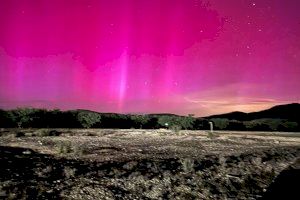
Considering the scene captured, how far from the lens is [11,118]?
4375 centimetres

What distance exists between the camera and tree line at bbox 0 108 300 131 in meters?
44.4

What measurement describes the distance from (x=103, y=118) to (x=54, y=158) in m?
32.5

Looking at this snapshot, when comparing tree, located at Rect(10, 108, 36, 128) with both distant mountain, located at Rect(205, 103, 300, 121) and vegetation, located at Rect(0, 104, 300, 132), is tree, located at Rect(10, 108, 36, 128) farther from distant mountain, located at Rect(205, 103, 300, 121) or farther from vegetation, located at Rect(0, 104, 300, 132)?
distant mountain, located at Rect(205, 103, 300, 121)

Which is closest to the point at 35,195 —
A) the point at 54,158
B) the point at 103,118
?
the point at 54,158

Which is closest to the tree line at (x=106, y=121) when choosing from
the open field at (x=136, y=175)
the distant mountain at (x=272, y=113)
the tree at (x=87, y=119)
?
the tree at (x=87, y=119)

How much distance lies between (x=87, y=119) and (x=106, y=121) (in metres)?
4.02

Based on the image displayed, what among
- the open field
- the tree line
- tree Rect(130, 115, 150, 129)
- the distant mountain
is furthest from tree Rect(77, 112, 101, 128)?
the distant mountain

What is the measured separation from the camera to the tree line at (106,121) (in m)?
44.4

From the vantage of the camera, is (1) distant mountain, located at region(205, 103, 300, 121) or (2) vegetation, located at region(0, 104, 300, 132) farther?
(1) distant mountain, located at region(205, 103, 300, 121)

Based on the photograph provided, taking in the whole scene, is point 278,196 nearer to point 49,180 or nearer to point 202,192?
point 202,192

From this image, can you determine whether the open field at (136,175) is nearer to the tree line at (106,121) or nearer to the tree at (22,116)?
the tree at (22,116)

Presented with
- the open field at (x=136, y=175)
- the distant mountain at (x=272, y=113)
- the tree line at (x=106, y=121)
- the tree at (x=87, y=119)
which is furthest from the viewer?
the distant mountain at (x=272, y=113)

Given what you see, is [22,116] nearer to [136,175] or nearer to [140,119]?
[140,119]

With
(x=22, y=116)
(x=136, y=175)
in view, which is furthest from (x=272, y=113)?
(x=136, y=175)
